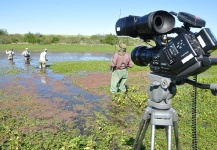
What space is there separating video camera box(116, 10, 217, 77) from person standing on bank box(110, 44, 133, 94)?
5661 millimetres

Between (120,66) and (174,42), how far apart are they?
625 cm

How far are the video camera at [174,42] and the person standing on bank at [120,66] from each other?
5661 mm

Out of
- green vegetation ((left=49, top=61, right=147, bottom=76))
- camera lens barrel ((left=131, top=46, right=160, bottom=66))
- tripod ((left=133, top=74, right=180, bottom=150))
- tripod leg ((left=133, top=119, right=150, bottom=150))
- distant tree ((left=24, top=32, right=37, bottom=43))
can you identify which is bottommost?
green vegetation ((left=49, top=61, right=147, bottom=76))

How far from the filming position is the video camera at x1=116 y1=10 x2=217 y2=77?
1955mm

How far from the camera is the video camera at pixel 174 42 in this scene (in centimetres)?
196

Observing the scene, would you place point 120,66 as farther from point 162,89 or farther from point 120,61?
point 162,89

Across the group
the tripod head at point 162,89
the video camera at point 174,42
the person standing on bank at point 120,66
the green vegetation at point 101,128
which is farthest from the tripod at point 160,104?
the person standing on bank at point 120,66

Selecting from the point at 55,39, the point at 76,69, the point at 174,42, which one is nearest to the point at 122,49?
the point at 174,42

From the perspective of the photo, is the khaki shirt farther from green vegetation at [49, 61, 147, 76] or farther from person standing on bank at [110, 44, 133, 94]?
green vegetation at [49, 61, 147, 76]

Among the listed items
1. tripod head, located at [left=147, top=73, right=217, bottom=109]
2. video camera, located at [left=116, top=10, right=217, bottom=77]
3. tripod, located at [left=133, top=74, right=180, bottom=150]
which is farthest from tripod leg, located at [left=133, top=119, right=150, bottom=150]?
video camera, located at [left=116, top=10, right=217, bottom=77]

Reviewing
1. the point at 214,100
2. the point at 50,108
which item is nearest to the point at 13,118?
the point at 50,108

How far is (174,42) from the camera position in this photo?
2.06m

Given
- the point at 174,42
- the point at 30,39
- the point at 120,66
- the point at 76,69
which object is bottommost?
the point at 76,69

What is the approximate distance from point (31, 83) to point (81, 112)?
5.56 meters
